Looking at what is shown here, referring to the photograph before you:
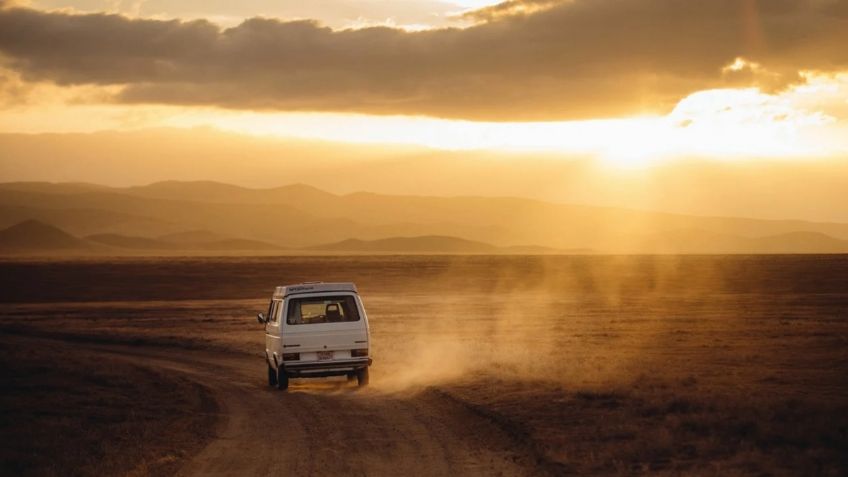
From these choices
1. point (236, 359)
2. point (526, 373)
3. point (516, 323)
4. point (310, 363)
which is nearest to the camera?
point (310, 363)

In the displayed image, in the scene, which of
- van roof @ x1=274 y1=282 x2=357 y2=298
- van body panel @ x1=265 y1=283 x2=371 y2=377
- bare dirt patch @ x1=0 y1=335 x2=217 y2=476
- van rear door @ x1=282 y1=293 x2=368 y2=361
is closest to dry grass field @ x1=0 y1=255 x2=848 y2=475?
bare dirt patch @ x1=0 y1=335 x2=217 y2=476

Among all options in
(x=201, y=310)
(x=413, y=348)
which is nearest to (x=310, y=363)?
(x=413, y=348)

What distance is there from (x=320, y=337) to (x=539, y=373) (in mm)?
5715

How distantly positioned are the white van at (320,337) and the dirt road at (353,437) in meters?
0.62

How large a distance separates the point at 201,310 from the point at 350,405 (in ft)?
142

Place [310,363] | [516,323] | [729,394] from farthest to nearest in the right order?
[516,323] < [310,363] < [729,394]

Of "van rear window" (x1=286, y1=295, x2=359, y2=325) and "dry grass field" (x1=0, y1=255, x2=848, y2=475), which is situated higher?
"van rear window" (x1=286, y1=295, x2=359, y2=325)

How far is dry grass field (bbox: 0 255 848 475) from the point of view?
1586 cm

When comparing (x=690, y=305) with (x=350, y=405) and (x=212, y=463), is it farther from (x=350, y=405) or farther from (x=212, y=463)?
(x=212, y=463)

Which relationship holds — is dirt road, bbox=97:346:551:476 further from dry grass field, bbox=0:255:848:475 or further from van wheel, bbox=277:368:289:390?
Result: van wheel, bbox=277:368:289:390

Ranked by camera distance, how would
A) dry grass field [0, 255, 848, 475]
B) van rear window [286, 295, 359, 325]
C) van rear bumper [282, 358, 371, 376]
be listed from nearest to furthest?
dry grass field [0, 255, 848, 475], van rear bumper [282, 358, 371, 376], van rear window [286, 295, 359, 325]

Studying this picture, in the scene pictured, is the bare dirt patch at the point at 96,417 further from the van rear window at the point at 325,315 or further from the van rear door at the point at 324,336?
the van rear window at the point at 325,315

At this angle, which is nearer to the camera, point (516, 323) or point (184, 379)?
point (184, 379)

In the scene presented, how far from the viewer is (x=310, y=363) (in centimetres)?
2442
